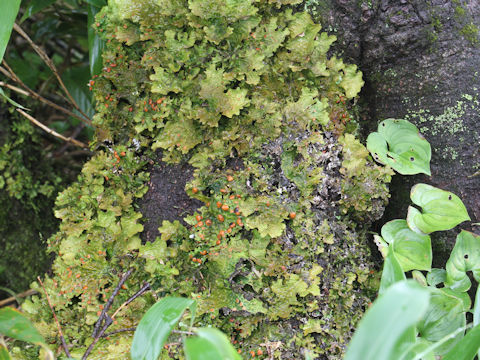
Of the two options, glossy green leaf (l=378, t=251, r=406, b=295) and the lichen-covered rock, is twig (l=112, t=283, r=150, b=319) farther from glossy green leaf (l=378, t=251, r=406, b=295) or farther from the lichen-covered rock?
glossy green leaf (l=378, t=251, r=406, b=295)

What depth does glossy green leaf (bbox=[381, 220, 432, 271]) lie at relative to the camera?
0.95 m

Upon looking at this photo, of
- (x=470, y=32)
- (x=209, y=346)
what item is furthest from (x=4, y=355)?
(x=470, y=32)

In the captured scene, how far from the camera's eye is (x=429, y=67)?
99cm

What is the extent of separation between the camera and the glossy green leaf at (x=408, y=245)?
948 mm

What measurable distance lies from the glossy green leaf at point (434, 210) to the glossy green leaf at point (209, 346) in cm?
65

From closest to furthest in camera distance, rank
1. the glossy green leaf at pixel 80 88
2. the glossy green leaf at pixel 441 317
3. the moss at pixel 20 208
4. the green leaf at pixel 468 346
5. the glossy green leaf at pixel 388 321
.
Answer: the glossy green leaf at pixel 388 321 → the green leaf at pixel 468 346 → the glossy green leaf at pixel 441 317 → the moss at pixel 20 208 → the glossy green leaf at pixel 80 88

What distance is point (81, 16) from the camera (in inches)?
70.6

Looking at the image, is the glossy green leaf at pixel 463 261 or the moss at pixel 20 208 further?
the moss at pixel 20 208

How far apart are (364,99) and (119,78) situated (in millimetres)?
679

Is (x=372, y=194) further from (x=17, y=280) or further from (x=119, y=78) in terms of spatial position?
(x=17, y=280)

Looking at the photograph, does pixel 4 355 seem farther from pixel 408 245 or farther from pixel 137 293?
pixel 408 245

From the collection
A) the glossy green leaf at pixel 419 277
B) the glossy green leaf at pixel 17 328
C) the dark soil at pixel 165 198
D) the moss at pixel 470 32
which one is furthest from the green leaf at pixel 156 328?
the moss at pixel 470 32

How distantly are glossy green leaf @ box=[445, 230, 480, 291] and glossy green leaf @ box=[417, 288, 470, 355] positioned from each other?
61 mm

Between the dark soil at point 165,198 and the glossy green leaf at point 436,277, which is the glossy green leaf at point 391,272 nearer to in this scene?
the glossy green leaf at point 436,277
